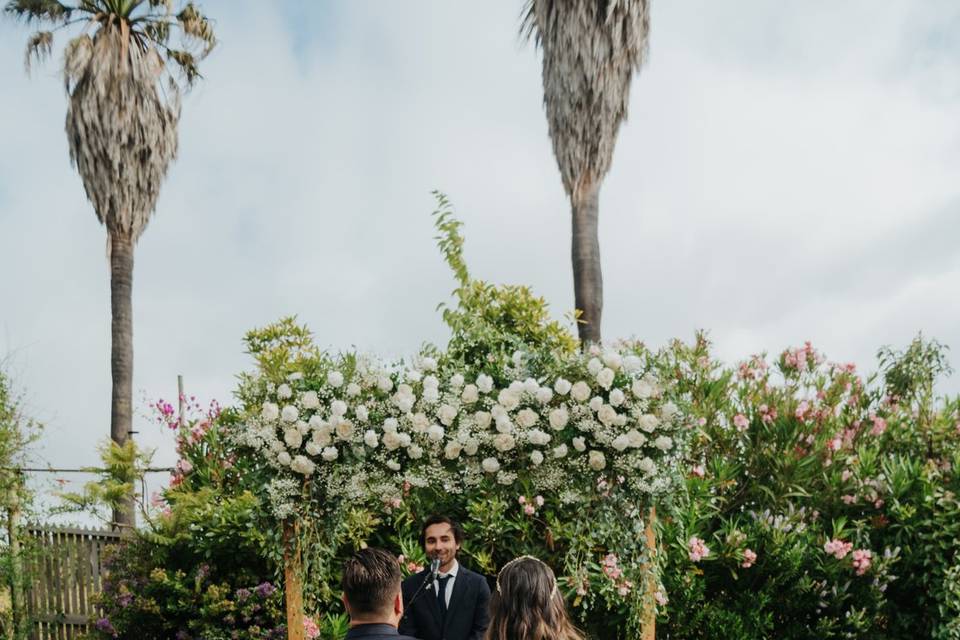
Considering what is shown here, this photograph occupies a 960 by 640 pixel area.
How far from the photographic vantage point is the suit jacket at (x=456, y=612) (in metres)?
5.99

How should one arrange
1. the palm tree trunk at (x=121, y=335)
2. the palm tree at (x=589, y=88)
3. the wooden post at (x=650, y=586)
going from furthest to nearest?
the palm tree trunk at (x=121, y=335), the palm tree at (x=589, y=88), the wooden post at (x=650, y=586)

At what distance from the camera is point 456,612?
237 inches

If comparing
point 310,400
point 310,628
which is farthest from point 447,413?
point 310,628

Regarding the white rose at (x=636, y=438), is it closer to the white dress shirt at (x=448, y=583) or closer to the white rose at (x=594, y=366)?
the white rose at (x=594, y=366)

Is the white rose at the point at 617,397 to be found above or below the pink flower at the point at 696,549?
above

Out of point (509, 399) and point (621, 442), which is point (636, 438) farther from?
point (509, 399)

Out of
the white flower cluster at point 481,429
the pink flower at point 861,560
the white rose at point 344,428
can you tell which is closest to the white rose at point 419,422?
the white flower cluster at point 481,429

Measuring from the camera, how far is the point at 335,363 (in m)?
8.22

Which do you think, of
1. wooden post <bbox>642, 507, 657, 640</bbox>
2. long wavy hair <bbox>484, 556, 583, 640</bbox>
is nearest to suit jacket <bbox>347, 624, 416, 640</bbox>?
long wavy hair <bbox>484, 556, 583, 640</bbox>

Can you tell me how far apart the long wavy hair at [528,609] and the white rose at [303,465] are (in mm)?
4043

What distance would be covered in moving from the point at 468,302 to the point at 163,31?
34.0ft

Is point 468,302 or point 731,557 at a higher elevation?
point 468,302

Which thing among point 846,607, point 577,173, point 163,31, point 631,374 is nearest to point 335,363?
point 631,374

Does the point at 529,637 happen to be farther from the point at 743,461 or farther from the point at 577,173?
the point at 577,173
